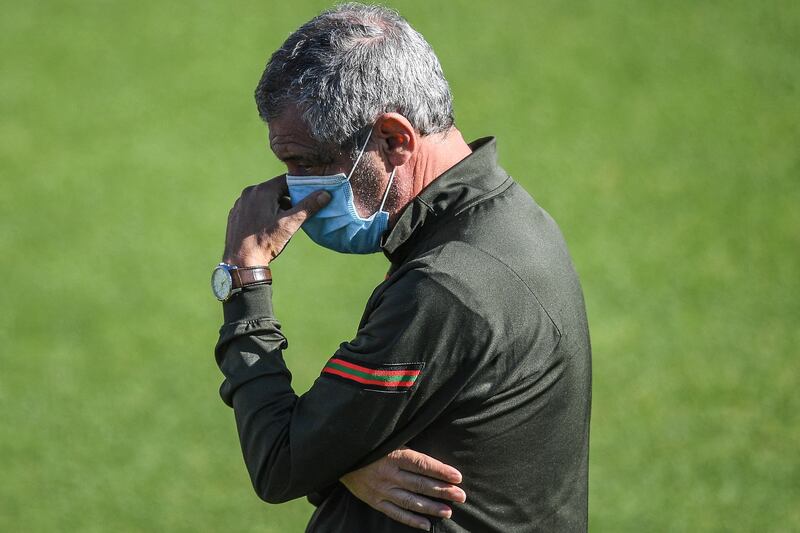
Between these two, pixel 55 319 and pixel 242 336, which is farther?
pixel 55 319

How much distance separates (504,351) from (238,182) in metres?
6.73

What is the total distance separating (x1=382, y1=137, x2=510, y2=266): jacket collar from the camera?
8.50ft

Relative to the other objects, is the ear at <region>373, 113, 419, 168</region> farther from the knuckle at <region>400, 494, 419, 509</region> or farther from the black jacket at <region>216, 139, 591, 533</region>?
the knuckle at <region>400, 494, 419, 509</region>

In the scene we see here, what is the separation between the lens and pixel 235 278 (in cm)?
264

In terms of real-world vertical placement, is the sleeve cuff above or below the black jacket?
above

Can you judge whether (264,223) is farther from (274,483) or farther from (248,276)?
(274,483)

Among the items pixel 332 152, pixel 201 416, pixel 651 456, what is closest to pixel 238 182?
pixel 201 416

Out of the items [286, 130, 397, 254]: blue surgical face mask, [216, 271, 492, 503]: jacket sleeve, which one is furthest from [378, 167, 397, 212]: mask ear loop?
[216, 271, 492, 503]: jacket sleeve

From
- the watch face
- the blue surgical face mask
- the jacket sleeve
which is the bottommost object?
the jacket sleeve

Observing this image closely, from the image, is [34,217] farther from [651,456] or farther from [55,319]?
[651,456]

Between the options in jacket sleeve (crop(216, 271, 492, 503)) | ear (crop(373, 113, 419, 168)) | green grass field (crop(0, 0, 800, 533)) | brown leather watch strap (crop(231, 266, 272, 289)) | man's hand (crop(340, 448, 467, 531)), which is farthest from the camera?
green grass field (crop(0, 0, 800, 533))

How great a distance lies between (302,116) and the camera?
255 cm

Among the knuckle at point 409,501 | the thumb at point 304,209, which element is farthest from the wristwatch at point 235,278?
the knuckle at point 409,501

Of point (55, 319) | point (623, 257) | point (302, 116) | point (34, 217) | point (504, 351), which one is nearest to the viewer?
point (504, 351)
